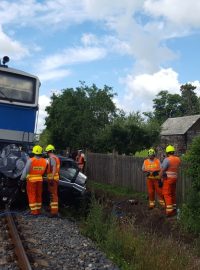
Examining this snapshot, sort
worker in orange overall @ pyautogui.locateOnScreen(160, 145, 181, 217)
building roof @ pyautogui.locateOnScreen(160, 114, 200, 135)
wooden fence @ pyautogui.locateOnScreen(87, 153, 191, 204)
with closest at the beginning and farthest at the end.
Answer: worker in orange overall @ pyautogui.locateOnScreen(160, 145, 181, 217)
wooden fence @ pyautogui.locateOnScreen(87, 153, 191, 204)
building roof @ pyautogui.locateOnScreen(160, 114, 200, 135)

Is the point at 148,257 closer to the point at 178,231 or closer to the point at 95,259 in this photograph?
the point at 95,259

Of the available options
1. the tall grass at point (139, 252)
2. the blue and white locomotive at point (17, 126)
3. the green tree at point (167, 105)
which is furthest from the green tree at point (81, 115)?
the green tree at point (167, 105)

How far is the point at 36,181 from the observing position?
33.8 feet

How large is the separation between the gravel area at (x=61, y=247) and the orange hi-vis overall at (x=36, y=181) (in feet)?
2.12

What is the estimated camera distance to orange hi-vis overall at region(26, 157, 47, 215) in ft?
33.3

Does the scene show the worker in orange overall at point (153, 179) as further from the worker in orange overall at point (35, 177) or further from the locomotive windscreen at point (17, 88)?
the locomotive windscreen at point (17, 88)

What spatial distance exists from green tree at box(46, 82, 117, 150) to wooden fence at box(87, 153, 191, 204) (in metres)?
7.99

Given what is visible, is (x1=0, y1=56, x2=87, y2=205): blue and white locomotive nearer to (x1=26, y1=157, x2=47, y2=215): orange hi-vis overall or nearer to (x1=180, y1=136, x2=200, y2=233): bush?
(x1=26, y1=157, x2=47, y2=215): orange hi-vis overall

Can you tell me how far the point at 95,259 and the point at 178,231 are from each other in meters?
3.59

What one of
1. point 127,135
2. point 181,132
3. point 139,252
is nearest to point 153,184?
point 139,252

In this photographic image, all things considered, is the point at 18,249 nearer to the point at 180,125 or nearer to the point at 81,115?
the point at 81,115

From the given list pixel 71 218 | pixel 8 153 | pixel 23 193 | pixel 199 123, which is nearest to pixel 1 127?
pixel 8 153

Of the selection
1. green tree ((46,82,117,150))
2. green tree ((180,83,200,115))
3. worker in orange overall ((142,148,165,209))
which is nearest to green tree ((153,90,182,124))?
green tree ((180,83,200,115))

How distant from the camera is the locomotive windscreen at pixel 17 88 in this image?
1166 centimetres
